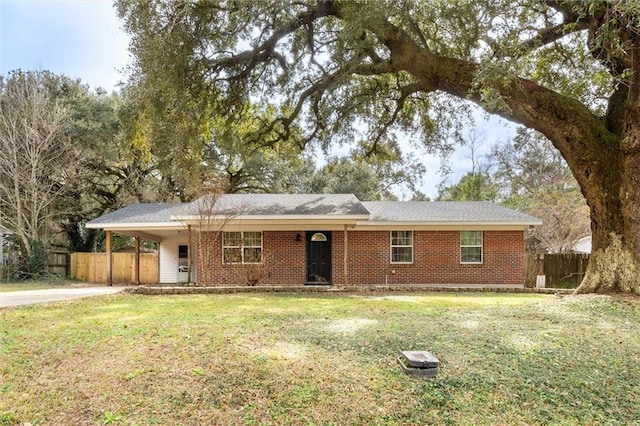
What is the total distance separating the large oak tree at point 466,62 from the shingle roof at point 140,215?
498 centimetres

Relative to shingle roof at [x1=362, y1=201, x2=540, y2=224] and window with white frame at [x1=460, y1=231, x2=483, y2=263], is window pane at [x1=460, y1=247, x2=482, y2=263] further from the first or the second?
shingle roof at [x1=362, y1=201, x2=540, y2=224]

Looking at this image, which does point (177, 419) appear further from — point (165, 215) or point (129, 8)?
point (165, 215)

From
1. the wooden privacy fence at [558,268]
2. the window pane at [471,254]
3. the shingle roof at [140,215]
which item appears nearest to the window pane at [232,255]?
the shingle roof at [140,215]

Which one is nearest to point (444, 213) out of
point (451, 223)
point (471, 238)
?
point (451, 223)

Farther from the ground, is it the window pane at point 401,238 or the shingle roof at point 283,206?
the shingle roof at point 283,206

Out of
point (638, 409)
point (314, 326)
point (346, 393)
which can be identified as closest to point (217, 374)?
point (346, 393)

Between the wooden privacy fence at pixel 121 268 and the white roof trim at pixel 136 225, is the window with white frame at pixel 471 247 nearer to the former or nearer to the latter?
the white roof trim at pixel 136 225

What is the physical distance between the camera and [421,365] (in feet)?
15.6

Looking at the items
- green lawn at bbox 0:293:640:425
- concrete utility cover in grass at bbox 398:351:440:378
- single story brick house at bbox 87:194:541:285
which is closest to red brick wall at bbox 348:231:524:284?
single story brick house at bbox 87:194:541:285

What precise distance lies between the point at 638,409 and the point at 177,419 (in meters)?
4.57

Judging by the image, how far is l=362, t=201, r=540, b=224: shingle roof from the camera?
16078 mm

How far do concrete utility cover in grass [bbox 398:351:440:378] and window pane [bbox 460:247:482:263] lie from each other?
1240 centimetres

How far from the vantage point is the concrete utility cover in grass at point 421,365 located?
4711 millimetres

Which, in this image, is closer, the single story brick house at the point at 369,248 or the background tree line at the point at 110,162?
the background tree line at the point at 110,162
